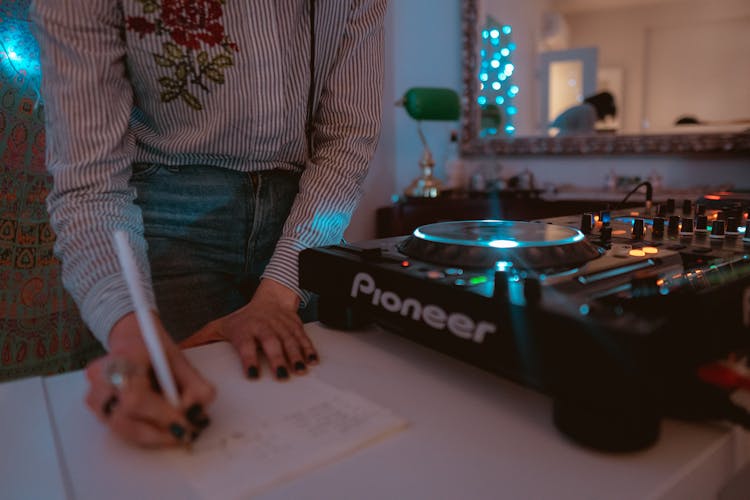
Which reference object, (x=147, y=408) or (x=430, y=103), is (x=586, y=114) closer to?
(x=430, y=103)

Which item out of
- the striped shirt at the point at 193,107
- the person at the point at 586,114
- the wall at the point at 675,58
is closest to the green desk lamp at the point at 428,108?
the person at the point at 586,114

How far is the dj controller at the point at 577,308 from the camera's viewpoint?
1.18 ft

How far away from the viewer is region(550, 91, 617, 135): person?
2.05 m

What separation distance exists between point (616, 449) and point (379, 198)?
1.93 m

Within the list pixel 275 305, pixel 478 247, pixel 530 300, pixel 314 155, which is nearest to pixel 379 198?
pixel 314 155

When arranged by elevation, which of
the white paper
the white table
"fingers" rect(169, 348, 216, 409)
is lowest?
the white table

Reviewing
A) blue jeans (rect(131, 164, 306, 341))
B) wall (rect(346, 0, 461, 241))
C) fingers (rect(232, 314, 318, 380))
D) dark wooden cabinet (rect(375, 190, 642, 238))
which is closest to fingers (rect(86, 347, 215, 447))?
fingers (rect(232, 314, 318, 380))

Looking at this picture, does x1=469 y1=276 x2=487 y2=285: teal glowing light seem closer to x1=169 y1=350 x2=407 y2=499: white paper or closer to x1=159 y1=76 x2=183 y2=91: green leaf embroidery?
x1=169 y1=350 x2=407 y2=499: white paper

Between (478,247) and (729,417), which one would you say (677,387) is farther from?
(478,247)

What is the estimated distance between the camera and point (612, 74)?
2.02m

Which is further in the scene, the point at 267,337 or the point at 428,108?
the point at 428,108

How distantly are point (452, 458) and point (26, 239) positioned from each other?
1.00 meters

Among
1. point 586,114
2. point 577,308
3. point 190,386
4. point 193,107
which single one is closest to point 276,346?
point 190,386

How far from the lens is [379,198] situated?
2.28 meters
